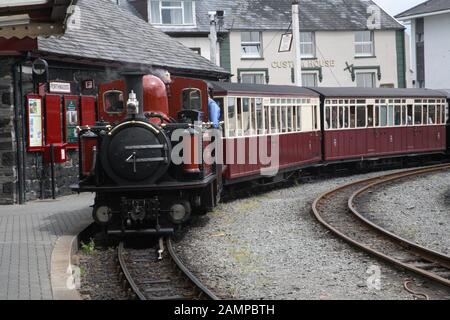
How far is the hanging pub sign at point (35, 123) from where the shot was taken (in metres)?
15.1

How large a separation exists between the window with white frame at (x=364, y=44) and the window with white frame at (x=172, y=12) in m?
9.73

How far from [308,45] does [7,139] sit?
85.3 feet

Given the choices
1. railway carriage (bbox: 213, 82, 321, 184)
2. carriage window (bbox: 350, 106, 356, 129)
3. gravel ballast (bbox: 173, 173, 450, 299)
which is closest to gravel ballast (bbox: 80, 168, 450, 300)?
gravel ballast (bbox: 173, 173, 450, 299)

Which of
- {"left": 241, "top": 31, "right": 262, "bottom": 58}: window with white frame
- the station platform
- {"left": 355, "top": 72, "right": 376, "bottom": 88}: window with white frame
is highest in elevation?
{"left": 241, "top": 31, "right": 262, "bottom": 58}: window with white frame

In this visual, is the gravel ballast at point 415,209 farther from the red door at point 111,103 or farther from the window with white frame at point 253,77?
the window with white frame at point 253,77

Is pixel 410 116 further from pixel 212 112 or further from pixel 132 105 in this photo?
pixel 132 105

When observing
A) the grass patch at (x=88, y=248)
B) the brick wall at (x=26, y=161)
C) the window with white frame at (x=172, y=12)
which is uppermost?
the window with white frame at (x=172, y=12)

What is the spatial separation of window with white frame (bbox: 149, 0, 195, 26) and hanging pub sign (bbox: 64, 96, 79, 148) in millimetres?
19381

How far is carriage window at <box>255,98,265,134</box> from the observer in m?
16.1

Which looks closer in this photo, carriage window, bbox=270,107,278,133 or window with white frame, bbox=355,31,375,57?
carriage window, bbox=270,107,278,133

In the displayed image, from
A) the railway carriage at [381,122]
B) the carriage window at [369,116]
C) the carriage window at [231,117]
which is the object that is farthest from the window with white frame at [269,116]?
the carriage window at [369,116]

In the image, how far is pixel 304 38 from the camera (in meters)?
38.4

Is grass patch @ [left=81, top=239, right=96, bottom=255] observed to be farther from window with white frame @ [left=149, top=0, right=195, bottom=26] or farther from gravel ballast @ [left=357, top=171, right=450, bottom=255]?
window with white frame @ [left=149, top=0, right=195, bottom=26]
